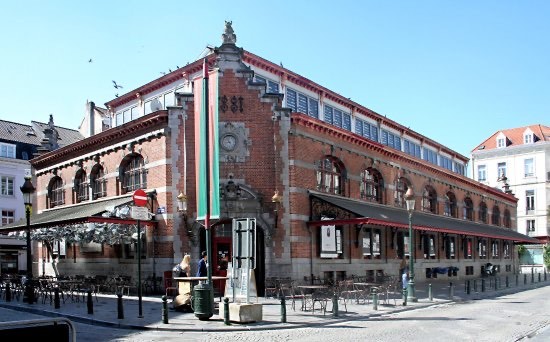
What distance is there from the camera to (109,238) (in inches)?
909

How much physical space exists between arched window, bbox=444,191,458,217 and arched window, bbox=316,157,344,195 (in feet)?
51.7

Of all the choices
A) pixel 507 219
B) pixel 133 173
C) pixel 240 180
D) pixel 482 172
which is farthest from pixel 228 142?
pixel 482 172

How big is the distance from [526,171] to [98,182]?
5492cm

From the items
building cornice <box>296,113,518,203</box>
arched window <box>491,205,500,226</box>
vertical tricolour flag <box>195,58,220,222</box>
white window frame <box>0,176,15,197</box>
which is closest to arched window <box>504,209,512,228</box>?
arched window <box>491,205,500,226</box>

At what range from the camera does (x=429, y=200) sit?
37.0 m

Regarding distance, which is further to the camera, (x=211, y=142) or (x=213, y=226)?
(x=213, y=226)

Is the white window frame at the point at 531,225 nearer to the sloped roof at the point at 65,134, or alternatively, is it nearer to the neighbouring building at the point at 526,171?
the neighbouring building at the point at 526,171

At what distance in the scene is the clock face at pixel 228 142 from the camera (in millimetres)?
22453

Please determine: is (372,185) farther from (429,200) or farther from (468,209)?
(468,209)

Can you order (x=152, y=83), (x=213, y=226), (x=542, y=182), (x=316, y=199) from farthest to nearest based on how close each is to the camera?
1. (x=542, y=182)
2. (x=152, y=83)
3. (x=316, y=199)
4. (x=213, y=226)

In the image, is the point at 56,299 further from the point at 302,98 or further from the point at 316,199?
the point at 302,98

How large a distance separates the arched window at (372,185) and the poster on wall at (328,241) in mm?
4874

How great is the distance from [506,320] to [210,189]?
30.7 ft

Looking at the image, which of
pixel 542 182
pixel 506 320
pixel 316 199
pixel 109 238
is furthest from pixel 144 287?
pixel 542 182
